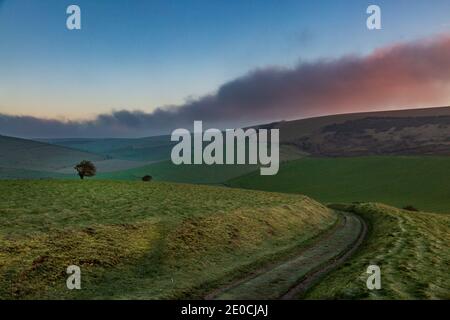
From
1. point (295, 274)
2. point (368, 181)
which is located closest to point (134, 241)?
point (295, 274)

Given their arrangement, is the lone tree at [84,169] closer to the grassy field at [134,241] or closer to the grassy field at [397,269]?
the grassy field at [134,241]

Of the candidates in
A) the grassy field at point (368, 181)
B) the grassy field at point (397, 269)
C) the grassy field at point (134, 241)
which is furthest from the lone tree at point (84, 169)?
the grassy field at point (397, 269)

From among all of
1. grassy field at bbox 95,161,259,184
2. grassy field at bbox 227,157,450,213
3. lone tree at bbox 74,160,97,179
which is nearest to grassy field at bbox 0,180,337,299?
lone tree at bbox 74,160,97,179

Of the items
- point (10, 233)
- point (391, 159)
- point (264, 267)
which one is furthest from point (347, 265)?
point (391, 159)

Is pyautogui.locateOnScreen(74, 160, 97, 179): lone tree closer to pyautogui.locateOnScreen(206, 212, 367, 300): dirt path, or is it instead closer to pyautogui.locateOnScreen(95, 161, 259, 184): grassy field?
pyautogui.locateOnScreen(95, 161, 259, 184): grassy field

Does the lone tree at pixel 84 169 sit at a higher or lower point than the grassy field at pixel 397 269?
higher

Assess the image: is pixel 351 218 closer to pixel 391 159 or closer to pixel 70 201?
pixel 70 201

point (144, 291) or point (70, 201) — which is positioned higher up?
point (70, 201)
